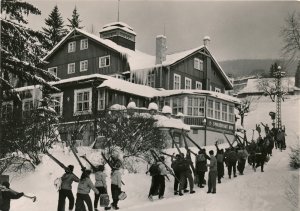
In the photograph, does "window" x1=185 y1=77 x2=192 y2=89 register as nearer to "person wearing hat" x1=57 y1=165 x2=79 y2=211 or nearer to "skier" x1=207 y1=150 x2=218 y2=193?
"skier" x1=207 y1=150 x2=218 y2=193

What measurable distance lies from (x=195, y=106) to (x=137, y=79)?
14.8ft

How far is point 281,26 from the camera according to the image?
1586 centimetres

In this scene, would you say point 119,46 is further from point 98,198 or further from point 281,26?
point 98,198

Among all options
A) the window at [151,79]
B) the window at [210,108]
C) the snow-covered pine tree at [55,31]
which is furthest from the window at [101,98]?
the window at [210,108]

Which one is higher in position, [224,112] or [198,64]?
[198,64]

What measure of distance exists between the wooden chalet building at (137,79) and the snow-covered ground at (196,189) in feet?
29.3

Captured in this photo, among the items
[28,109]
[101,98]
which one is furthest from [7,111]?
[101,98]

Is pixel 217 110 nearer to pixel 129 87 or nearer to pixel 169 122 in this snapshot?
pixel 129 87

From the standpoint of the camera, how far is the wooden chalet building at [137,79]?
27.2 metres

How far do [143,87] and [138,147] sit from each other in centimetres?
1108

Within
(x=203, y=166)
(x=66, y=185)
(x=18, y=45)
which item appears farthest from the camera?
(x=203, y=166)

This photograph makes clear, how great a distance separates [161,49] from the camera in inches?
1209

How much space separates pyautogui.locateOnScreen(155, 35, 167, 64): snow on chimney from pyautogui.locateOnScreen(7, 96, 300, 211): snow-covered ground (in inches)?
522

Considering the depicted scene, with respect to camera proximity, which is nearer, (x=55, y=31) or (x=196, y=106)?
(x=55, y=31)
